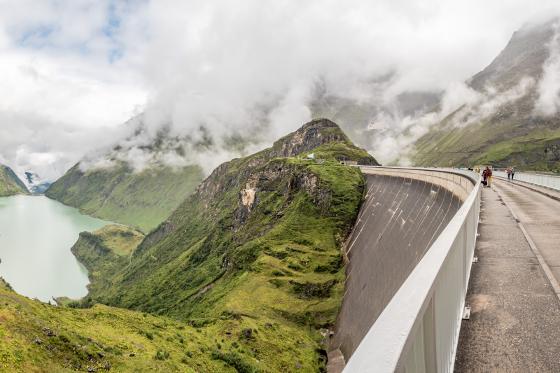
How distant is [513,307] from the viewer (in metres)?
9.26

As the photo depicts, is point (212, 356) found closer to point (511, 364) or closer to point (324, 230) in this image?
point (511, 364)

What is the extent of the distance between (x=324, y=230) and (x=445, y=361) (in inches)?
4227

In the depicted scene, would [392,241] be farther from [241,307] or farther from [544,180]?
[241,307]

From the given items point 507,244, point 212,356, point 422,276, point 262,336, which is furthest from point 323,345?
point 422,276

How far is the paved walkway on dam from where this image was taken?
694 centimetres

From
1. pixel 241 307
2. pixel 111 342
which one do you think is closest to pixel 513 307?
pixel 111 342

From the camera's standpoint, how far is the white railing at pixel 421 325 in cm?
367

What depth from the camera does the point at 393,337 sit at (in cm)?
393

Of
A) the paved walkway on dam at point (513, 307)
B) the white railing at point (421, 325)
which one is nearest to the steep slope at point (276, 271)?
the paved walkway on dam at point (513, 307)

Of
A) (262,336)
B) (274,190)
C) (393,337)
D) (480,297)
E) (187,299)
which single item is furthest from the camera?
(274,190)

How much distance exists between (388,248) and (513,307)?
207 feet

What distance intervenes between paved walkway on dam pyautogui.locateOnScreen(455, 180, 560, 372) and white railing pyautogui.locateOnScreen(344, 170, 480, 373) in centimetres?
45

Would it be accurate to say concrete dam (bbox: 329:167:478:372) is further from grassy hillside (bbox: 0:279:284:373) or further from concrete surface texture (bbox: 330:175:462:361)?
grassy hillside (bbox: 0:279:284:373)

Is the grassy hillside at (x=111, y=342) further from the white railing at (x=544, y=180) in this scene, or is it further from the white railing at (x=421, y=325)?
the white railing at (x=544, y=180)
